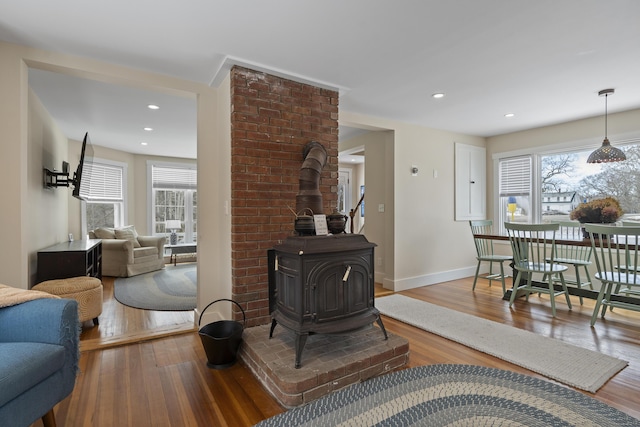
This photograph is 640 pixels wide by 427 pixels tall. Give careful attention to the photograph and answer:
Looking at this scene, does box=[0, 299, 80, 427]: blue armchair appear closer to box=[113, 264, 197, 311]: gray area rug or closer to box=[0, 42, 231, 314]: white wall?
box=[0, 42, 231, 314]: white wall

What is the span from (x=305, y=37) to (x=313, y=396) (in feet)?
8.00

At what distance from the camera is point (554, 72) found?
9.41 ft

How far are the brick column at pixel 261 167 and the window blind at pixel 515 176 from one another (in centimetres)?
390

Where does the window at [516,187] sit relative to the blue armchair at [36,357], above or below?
above

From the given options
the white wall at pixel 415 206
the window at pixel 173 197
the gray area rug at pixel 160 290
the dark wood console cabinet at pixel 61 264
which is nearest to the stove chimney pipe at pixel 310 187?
the white wall at pixel 415 206

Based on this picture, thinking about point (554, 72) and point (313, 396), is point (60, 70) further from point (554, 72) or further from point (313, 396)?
point (554, 72)

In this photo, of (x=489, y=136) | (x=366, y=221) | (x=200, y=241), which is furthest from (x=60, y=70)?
(x=489, y=136)

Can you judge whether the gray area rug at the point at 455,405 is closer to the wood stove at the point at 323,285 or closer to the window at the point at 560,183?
the wood stove at the point at 323,285

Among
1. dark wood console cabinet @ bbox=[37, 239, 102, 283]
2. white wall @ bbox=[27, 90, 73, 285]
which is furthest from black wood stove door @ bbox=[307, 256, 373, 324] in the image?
dark wood console cabinet @ bbox=[37, 239, 102, 283]

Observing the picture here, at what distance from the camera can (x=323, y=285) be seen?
2.14 m

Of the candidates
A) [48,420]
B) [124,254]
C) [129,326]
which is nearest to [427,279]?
[129,326]

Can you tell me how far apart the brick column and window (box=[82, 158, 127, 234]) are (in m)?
4.66

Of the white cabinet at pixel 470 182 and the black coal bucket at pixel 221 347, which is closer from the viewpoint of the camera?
the black coal bucket at pixel 221 347

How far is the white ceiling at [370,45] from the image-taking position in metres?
1.96
